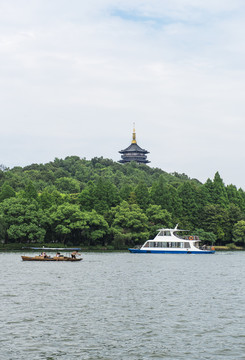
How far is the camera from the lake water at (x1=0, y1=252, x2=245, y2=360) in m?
20.8

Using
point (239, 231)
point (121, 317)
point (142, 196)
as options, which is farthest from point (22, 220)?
point (121, 317)

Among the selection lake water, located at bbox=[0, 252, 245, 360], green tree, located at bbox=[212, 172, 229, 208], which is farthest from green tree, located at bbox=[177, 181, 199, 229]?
lake water, located at bbox=[0, 252, 245, 360]

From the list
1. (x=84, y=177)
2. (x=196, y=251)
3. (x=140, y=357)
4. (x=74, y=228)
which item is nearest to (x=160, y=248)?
(x=196, y=251)

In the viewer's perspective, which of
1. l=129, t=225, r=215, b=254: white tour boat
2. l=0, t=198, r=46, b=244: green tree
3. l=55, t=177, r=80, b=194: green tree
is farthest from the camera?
l=55, t=177, r=80, b=194: green tree

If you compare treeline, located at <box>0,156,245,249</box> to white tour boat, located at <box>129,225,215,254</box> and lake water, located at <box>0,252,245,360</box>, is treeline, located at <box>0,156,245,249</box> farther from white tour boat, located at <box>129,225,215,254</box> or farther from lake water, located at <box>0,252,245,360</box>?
lake water, located at <box>0,252,245,360</box>

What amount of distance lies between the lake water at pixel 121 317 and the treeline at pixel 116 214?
144 ft

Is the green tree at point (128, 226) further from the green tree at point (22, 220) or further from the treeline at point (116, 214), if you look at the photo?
the green tree at point (22, 220)

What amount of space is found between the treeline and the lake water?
43805mm

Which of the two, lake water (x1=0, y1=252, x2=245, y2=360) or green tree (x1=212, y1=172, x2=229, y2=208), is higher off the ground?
green tree (x1=212, y1=172, x2=229, y2=208)

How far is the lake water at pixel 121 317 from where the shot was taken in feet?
68.4

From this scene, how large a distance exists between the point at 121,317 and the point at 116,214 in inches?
2798

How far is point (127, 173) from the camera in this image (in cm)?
19325

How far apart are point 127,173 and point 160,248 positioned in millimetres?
101104

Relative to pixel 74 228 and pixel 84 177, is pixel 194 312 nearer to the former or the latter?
pixel 74 228
